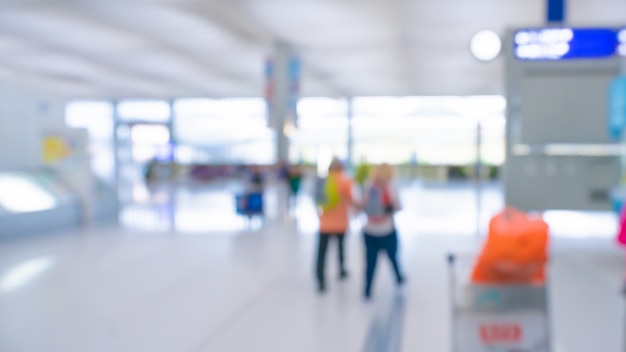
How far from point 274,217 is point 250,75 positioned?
44.3 feet

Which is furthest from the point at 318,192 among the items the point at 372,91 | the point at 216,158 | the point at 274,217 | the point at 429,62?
the point at 216,158

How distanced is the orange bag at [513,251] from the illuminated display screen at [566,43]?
3340 millimetres

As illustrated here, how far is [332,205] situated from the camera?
20.0 feet

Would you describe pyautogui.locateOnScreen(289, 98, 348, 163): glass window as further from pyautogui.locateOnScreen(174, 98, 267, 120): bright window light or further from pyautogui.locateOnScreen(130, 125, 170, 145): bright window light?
pyautogui.locateOnScreen(130, 125, 170, 145): bright window light

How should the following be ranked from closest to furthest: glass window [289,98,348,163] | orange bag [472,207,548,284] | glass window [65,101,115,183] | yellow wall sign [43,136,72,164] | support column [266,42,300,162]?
orange bag [472,207,548,284], yellow wall sign [43,136,72,164], support column [266,42,300,162], glass window [289,98,348,163], glass window [65,101,115,183]

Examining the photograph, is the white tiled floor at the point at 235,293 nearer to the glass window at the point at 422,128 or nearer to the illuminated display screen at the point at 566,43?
the illuminated display screen at the point at 566,43

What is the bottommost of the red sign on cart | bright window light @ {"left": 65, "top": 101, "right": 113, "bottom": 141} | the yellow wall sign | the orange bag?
the red sign on cart

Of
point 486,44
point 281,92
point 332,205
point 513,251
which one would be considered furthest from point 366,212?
point 281,92

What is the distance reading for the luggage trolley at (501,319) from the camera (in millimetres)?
2682

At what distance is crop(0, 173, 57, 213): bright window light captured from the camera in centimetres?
1034

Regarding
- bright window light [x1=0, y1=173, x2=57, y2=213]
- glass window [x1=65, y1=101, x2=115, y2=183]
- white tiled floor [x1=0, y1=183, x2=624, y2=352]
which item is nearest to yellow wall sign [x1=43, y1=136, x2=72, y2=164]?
bright window light [x1=0, y1=173, x2=57, y2=213]

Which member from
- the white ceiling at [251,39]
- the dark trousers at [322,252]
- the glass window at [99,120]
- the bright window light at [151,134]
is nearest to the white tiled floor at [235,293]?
the dark trousers at [322,252]

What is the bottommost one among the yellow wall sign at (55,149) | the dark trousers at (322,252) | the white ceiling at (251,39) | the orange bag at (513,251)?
the dark trousers at (322,252)

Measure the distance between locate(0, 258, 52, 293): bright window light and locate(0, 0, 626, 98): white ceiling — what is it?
7730 millimetres
